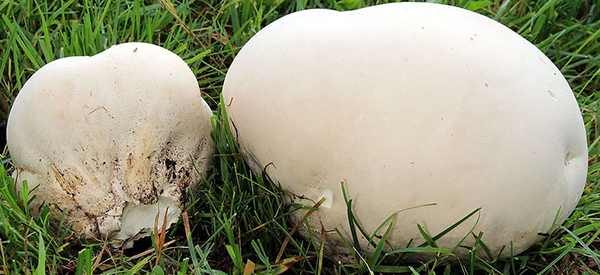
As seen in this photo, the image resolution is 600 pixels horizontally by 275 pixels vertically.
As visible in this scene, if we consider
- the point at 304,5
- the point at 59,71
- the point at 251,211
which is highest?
the point at 59,71

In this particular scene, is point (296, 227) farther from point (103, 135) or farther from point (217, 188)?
point (103, 135)

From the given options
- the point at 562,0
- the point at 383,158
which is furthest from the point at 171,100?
the point at 562,0

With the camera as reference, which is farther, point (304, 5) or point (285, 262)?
point (304, 5)

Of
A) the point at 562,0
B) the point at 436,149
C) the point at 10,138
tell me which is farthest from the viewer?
the point at 562,0

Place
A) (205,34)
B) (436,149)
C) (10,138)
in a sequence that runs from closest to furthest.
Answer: (436,149) < (10,138) < (205,34)

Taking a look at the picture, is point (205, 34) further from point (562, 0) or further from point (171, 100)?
point (562, 0)

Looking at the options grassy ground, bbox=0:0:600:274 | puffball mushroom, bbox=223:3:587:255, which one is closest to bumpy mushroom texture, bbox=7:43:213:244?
grassy ground, bbox=0:0:600:274

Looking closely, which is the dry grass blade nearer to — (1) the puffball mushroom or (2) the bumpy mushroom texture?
(1) the puffball mushroom

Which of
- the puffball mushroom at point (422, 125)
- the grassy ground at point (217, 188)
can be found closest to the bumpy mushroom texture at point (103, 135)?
the grassy ground at point (217, 188)
